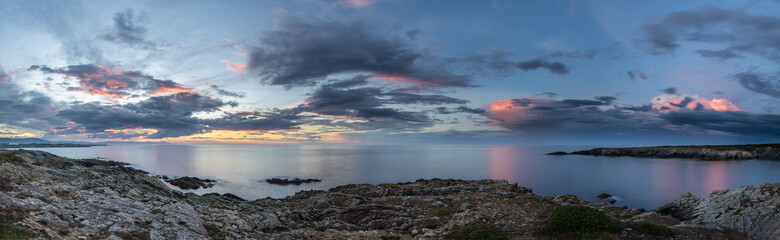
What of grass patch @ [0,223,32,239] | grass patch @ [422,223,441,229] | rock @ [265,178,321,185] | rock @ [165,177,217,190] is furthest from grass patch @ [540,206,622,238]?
rock @ [165,177,217,190]

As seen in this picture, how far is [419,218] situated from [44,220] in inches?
815

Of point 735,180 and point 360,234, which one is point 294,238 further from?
point 735,180

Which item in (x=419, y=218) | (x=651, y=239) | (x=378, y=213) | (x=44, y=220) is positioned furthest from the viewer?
(x=378, y=213)

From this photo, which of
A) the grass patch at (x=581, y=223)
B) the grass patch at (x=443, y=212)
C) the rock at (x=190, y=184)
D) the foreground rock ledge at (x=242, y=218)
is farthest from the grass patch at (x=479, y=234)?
the rock at (x=190, y=184)

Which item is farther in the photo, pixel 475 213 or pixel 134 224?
pixel 475 213

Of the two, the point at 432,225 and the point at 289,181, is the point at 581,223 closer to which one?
the point at 432,225

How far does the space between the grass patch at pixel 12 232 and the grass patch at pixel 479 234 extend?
55.5 feet

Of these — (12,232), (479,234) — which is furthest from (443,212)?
(12,232)

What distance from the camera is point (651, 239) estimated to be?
14.1 meters

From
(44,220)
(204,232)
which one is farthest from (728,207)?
(44,220)

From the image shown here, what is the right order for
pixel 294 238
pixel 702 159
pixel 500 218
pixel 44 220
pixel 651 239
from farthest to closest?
pixel 702 159, pixel 500 218, pixel 294 238, pixel 651 239, pixel 44 220

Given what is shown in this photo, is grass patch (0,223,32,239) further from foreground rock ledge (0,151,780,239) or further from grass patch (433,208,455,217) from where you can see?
grass patch (433,208,455,217)

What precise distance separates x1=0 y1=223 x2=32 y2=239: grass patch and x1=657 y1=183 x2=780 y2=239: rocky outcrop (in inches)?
1093

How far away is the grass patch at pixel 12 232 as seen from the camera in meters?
9.17
